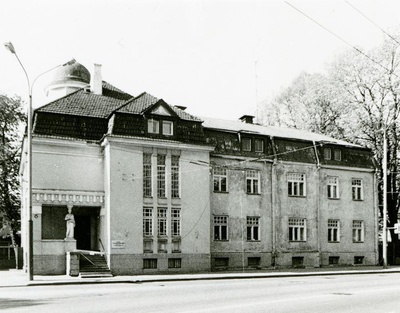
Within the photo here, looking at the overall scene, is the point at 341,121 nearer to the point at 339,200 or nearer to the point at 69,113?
the point at 339,200

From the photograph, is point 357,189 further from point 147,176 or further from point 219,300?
point 219,300

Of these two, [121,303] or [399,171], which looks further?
[399,171]

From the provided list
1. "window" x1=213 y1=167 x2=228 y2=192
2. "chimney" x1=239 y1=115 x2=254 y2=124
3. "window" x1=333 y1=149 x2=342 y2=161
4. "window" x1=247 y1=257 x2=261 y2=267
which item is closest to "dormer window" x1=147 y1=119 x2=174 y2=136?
"window" x1=213 y1=167 x2=228 y2=192

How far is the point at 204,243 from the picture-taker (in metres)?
31.6

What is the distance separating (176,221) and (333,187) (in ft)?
42.1

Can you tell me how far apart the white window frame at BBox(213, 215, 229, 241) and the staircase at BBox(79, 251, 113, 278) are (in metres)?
7.59

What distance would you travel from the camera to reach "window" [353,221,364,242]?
38.8 metres

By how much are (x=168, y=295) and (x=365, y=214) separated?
1048 inches

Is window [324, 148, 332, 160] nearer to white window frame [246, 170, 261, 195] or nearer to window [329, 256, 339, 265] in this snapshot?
white window frame [246, 170, 261, 195]

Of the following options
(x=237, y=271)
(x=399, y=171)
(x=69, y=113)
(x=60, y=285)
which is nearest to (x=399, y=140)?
(x=399, y=171)

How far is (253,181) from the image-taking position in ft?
115

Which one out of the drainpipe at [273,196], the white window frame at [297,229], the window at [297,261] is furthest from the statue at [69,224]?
the window at [297,261]

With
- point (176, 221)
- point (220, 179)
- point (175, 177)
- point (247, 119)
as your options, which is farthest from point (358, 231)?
point (175, 177)

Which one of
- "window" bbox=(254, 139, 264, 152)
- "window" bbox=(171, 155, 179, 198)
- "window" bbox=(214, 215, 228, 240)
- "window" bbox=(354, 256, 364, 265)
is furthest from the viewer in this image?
"window" bbox=(354, 256, 364, 265)
